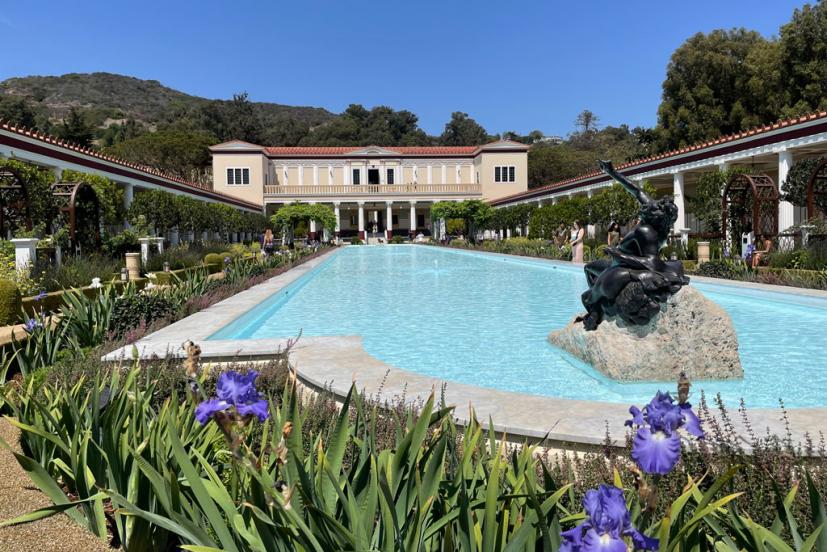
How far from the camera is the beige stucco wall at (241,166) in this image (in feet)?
152

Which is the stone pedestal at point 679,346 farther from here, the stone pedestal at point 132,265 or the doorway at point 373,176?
the doorway at point 373,176

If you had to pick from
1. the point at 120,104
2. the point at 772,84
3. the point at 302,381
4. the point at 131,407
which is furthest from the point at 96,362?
the point at 120,104

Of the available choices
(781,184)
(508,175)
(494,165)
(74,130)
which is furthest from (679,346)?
(74,130)

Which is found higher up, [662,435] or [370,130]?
[370,130]

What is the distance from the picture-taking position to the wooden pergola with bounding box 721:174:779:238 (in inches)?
568

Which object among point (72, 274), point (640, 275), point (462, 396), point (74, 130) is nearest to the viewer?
point (462, 396)

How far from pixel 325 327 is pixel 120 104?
11626 cm

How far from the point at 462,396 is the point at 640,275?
84.7 inches

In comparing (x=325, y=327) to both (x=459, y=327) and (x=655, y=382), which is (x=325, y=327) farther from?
(x=655, y=382)

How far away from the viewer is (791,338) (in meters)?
6.37

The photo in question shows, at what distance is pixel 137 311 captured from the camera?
618cm

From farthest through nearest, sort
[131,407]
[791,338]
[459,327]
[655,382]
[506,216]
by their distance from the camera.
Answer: [506,216]
[459,327]
[791,338]
[655,382]
[131,407]

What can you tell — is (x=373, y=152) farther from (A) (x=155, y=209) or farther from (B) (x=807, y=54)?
(A) (x=155, y=209)

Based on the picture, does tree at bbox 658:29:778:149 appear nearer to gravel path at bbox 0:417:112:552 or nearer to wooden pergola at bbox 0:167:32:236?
wooden pergola at bbox 0:167:32:236
